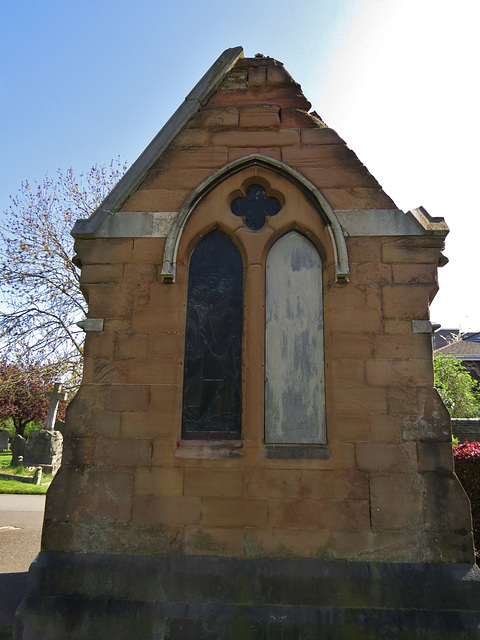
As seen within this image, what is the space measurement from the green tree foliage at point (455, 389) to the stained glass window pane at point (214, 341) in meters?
13.8

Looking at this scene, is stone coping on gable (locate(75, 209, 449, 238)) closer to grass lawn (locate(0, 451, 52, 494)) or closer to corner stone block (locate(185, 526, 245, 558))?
corner stone block (locate(185, 526, 245, 558))

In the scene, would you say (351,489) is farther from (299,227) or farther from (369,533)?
(299,227)

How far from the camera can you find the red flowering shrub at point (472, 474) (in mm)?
6059

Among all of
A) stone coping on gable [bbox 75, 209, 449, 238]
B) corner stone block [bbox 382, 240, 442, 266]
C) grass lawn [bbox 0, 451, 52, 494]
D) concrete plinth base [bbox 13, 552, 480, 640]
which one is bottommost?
grass lawn [bbox 0, 451, 52, 494]

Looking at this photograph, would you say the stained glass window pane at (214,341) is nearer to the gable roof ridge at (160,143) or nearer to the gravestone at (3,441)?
the gable roof ridge at (160,143)

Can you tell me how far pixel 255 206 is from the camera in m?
4.98

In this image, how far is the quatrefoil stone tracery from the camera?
16.2 ft

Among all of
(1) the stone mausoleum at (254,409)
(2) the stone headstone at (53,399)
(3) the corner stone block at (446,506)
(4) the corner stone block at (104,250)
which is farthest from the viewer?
(2) the stone headstone at (53,399)

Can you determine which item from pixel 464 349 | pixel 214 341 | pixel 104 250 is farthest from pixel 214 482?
→ pixel 464 349

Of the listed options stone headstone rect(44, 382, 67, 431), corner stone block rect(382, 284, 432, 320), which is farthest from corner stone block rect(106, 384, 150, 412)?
stone headstone rect(44, 382, 67, 431)

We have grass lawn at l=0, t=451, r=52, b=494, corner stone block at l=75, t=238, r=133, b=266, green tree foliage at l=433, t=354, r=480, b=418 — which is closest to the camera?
corner stone block at l=75, t=238, r=133, b=266

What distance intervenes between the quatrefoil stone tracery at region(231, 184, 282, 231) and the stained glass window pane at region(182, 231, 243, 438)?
326 millimetres

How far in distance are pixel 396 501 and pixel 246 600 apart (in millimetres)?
1565

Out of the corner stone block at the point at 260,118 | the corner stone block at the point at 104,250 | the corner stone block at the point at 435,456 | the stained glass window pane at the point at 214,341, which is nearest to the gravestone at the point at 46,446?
the corner stone block at the point at 104,250
